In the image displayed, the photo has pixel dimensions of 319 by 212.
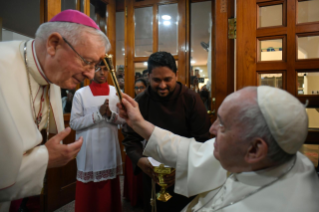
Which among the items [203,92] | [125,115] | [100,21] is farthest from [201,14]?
[125,115]

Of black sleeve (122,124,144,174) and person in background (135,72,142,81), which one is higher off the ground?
person in background (135,72,142,81)

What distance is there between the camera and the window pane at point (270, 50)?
2031mm

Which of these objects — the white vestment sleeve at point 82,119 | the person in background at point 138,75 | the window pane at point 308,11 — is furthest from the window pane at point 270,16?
the person in background at point 138,75

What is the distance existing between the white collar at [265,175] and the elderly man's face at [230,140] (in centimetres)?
7

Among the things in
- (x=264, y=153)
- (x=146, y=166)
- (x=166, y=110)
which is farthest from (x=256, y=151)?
(x=166, y=110)

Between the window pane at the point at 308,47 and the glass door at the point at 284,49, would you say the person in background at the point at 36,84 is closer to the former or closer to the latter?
the glass door at the point at 284,49

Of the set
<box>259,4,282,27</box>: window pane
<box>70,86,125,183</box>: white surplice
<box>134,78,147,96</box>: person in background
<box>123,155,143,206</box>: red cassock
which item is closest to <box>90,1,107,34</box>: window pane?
<box>134,78,147,96</box>: person in background

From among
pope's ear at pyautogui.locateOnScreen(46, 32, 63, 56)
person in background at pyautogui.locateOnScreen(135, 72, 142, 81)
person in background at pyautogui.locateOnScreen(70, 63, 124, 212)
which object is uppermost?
person in background at pyautogui.locateOnScreen(135, 72, 142, 81)

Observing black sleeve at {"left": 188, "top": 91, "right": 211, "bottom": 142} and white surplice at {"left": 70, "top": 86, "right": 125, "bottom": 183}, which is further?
white surplice at {"left": 70, "top": 86, "right": 125, "bottom": 183}

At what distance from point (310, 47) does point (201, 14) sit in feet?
7.29

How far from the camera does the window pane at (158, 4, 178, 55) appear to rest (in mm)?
3715

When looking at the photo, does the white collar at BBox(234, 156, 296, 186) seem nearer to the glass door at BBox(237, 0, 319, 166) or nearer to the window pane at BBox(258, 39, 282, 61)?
the glass door at BBox(237, 0, 319, 166)

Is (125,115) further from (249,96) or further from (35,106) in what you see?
(249,96)

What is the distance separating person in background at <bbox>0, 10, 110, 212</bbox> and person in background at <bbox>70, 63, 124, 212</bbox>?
1.03m
